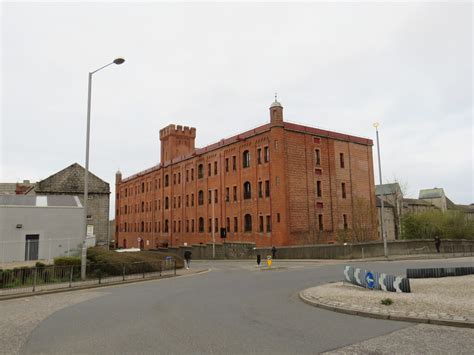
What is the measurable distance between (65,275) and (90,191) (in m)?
34.7

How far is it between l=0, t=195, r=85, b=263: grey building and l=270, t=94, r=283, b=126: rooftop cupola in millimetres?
21795

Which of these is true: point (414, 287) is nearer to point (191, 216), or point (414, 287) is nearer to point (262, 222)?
point (262, 222)

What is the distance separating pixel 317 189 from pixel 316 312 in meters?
35.4

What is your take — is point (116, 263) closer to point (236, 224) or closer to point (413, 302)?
point (413, 302)

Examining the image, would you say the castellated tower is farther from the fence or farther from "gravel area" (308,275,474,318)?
"gravel area" (308,275,474,318)

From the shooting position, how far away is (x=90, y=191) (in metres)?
52.4

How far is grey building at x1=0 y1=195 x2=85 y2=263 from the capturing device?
29.4m

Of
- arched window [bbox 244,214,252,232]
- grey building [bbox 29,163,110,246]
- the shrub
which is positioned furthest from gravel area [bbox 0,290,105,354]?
grey building [bbox 29,163,110,246]

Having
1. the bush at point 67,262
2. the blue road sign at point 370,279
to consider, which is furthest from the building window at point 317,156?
the blue road sign at point 370,279

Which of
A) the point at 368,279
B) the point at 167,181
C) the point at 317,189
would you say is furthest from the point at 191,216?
the point at 368,279

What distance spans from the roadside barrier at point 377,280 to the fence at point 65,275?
37.7ft

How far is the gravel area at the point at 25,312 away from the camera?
8343 mm

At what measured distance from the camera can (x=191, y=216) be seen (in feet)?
194

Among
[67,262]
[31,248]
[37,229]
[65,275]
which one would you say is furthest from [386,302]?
[37,229]
